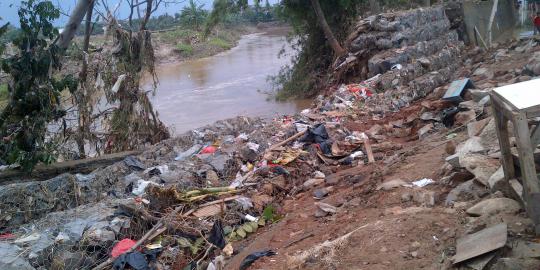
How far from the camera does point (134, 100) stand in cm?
922

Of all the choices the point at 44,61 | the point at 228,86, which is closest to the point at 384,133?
the point at 44,61

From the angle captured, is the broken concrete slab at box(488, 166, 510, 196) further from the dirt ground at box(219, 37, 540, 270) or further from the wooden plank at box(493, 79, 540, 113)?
the wooden plank at box(493, 79, 540, 113)

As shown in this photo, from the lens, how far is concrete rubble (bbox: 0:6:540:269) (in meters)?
3.46

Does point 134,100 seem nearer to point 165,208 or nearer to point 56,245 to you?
point 165,208

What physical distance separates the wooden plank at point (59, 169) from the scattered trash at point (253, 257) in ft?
15.1

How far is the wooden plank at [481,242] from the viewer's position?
2860 mm

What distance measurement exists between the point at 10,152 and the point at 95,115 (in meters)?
1.69

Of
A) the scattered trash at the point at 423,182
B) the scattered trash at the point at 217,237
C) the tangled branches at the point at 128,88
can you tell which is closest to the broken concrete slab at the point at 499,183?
the scattered trash at the point at 423,182

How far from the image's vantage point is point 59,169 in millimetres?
7969

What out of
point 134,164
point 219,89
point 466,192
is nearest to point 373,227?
point 466,192

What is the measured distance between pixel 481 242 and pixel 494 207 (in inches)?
18.3

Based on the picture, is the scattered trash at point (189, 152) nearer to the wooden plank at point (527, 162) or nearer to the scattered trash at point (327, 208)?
the scattered trash at point (327, 208)

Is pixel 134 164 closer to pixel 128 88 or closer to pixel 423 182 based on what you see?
pixel 128 88

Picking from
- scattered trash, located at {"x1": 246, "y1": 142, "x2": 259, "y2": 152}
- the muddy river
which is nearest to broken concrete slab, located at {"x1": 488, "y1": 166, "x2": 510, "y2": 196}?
scattered trash, located at {"x1": 246, "y1": 142, "x2": 259, "y2": 152}
